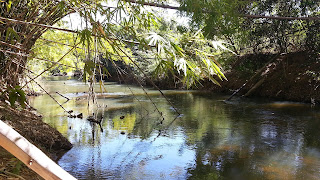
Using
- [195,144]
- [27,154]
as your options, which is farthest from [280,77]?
[27,154]

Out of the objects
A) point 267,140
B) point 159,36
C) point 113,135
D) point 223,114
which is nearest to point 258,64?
point 223,114

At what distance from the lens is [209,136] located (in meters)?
7.20

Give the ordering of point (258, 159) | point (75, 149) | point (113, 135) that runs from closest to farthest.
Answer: point (258, 159)
point (75, 149)
point (113, 135)

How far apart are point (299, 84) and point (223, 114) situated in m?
5.10

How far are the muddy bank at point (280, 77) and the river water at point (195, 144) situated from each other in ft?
7.88

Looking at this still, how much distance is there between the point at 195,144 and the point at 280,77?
372 inches

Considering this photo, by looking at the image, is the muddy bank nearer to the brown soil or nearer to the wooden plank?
the brown soil

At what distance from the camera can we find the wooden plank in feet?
3.56

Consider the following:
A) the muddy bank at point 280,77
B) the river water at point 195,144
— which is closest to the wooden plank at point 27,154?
the river water at point 195,144

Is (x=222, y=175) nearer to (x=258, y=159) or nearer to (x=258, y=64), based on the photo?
(x=258, y=159)

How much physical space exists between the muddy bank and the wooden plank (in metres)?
12.3

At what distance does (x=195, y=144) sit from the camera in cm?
651

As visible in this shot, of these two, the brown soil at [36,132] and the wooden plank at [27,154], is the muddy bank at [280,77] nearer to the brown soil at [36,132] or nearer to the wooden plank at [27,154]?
the brown soil at [36,132]

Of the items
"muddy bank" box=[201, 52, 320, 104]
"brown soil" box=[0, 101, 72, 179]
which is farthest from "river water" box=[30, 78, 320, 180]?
"muddy bank" box=[201, 52, 320, 104]
